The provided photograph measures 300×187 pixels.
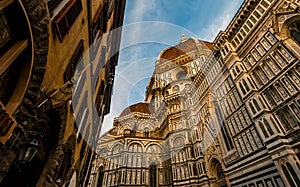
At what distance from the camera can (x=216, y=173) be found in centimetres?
1731

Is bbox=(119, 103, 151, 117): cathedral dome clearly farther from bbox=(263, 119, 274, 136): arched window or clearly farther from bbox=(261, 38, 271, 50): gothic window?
bbox=(263, 119, 274, 136): arched window

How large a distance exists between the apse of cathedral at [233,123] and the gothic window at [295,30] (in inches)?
2.2

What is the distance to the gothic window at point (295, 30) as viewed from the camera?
1112 centimetres

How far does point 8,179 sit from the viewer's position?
515 centimetres

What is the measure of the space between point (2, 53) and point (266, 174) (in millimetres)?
14779

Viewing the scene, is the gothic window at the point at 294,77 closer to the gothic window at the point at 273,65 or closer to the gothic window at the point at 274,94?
the gothic window at the point at 273,65

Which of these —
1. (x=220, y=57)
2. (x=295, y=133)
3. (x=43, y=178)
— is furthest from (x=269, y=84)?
(x=43, y=178)

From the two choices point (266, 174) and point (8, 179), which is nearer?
point (8, 179)

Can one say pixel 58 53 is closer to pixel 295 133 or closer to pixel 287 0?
pixel 295 133

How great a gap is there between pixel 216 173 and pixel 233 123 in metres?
6.68

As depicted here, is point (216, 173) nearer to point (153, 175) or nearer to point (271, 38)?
point (153, 175)

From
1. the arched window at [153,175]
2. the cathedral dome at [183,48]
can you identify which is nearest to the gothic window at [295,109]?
the arched window at [153,175]

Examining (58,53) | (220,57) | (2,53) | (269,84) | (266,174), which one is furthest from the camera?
(220,57)

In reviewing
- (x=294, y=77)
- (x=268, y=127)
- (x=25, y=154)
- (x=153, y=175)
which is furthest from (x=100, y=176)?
(x=294, y=77)
